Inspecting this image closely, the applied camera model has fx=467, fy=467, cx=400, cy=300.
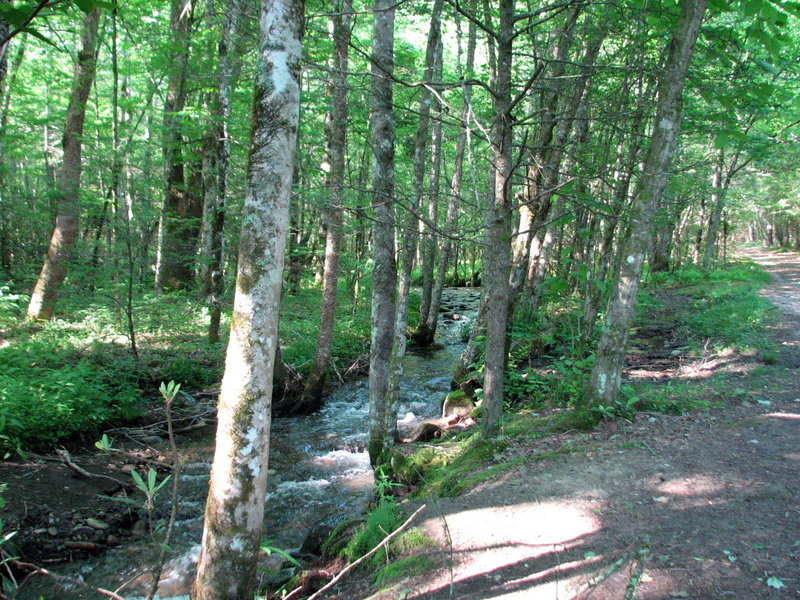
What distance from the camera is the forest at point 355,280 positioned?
3.10 meters

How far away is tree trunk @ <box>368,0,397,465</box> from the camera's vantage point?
20.5 feet

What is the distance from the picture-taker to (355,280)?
17.3 meters

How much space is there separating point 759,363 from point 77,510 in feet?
39.0

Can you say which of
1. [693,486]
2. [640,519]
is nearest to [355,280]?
[693,486]

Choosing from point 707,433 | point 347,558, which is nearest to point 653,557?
point 347,558

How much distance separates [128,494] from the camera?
265 inches

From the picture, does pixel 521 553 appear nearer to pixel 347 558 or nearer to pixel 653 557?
pixel 653 557

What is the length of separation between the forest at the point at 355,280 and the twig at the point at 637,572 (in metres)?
0.03

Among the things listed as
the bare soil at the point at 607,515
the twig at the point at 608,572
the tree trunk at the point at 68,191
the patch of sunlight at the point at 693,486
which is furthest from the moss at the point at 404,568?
the tree trunk at the point at 68,191

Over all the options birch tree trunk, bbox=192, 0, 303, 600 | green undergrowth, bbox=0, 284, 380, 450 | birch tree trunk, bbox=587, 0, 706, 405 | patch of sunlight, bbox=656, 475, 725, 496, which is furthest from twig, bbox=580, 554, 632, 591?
green undergrowth, bbox=0, 284, 380, 450

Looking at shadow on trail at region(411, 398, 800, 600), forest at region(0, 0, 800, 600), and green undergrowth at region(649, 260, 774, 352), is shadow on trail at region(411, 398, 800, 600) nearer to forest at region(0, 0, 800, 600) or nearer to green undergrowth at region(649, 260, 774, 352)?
forest at region(0, 0, 800, 600)

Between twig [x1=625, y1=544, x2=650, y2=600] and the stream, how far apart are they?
12.6 feet

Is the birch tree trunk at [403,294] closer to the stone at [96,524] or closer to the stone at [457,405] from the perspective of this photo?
the stone at [457,405]

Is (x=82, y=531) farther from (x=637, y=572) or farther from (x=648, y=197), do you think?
(x=648, y=197)
